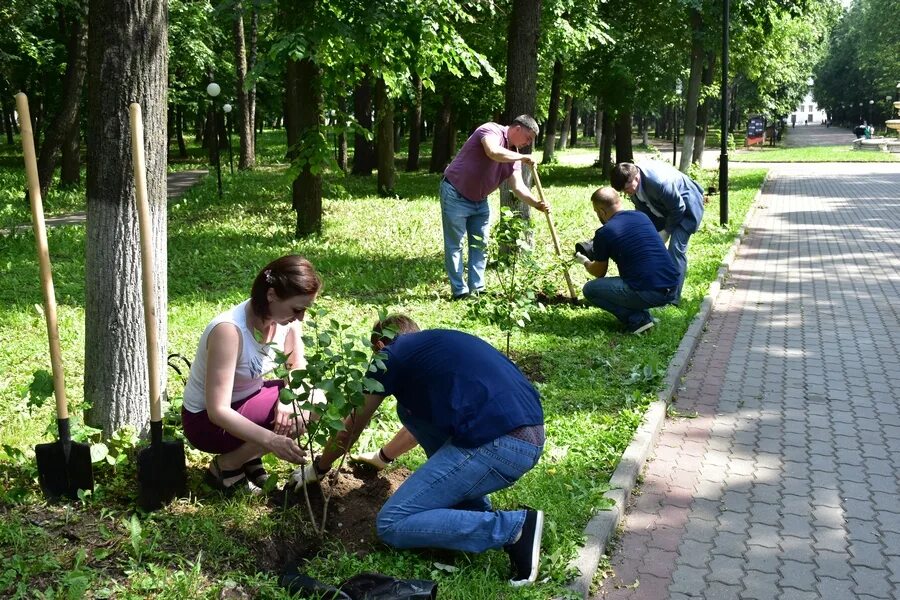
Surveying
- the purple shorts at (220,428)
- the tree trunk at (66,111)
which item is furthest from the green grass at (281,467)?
the tree trunk at (66,111)

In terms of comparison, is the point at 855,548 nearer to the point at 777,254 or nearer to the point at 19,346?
the point at 19,346

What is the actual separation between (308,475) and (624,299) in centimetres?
420

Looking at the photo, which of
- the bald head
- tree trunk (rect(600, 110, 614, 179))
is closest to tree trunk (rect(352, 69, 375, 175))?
tree trunk (rect(600, 110, 614, 179))

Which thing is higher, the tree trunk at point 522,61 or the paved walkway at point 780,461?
the tree trunk at point 522,61

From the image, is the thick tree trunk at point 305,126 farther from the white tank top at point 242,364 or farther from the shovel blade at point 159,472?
the shovel blade at point 159,472

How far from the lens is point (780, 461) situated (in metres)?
5.07

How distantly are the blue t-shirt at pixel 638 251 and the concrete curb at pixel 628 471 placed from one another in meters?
0.59

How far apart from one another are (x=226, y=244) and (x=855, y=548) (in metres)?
9.33

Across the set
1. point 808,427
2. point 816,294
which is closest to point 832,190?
point 816,294

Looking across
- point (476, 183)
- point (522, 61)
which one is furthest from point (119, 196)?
point (522, 61)

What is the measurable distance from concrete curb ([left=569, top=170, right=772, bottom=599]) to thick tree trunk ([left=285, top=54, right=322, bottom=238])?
596cm

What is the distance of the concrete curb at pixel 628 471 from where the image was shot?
3.72 m

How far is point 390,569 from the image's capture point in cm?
354

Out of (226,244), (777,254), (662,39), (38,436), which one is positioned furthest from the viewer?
(662,39)
